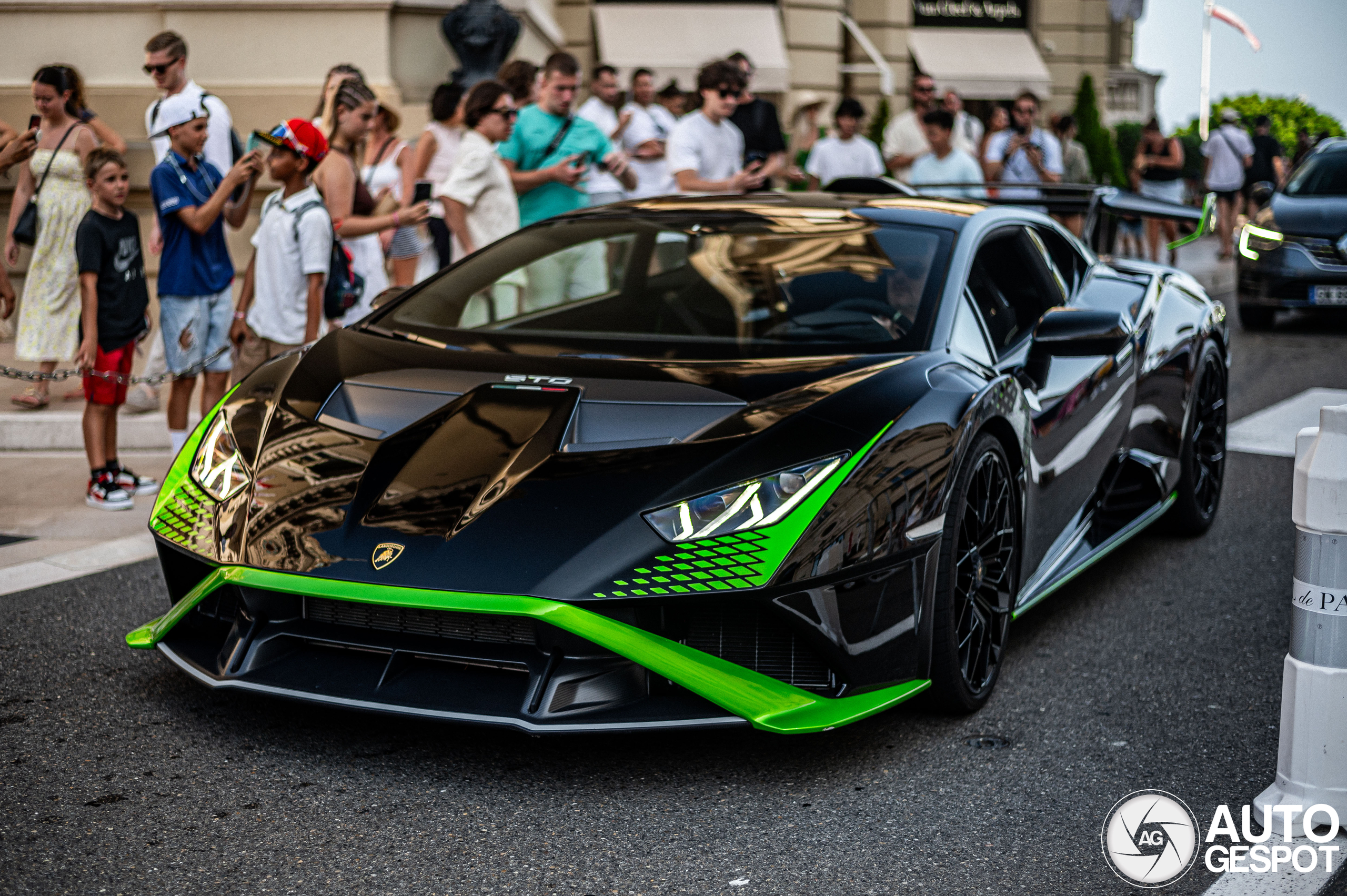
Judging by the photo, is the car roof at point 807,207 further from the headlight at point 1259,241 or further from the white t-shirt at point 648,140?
the headlight at point 1259,241

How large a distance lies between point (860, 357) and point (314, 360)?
A: 151 cm

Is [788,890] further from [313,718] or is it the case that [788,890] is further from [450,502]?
[313,718]

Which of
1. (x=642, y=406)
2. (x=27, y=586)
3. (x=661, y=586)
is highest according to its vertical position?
(x=642, y=406)

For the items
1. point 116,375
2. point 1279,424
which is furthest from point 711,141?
point 116,375

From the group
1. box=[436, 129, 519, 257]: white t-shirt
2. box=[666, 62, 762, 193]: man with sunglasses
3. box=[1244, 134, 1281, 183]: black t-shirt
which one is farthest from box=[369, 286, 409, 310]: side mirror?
box=[1244, 134, 1281, 183]: black t-shirt

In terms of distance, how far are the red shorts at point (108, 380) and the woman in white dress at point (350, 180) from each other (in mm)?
934

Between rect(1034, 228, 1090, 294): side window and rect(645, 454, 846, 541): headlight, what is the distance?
2136mm

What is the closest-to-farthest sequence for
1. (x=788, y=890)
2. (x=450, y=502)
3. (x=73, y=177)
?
(x=788, y=890) → (x=450, y=502) → (x=73, y=177)

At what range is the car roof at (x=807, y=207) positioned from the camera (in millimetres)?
4516

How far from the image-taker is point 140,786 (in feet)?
10.6

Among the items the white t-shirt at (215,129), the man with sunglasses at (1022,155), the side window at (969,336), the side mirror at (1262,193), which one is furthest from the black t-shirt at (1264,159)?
the side window at (969,336)

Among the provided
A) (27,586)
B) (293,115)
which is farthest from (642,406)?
(293,115)

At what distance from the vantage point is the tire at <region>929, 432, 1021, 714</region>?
3535 mm

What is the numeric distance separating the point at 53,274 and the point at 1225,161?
15.4 meters
